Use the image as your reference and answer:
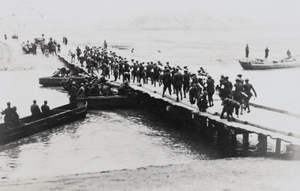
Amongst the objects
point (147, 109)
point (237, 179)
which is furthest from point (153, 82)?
point (237, 179)

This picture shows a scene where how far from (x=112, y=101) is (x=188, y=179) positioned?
16418 mm

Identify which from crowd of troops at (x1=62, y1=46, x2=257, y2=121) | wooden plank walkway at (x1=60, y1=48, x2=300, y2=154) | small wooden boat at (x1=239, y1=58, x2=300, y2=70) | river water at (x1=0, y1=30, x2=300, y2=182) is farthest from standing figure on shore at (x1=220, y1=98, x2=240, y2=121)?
small wooden boat at (x1=239, y1=58, x2=300, y2=70)

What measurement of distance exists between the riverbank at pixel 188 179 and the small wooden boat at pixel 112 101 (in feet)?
47.1

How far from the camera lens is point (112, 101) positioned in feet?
93.6

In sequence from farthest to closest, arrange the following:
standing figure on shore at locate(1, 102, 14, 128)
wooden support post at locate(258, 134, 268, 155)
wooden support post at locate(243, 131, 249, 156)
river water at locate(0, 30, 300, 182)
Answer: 1. standing figure on shore at locate(1, 102, 14, 128)
2. wooden support post at locate(243, 131, 249, 156)
3. river water at locate(0, 30, 300, 182)
4. wooden support post at locate(258, 134, 268, 155)

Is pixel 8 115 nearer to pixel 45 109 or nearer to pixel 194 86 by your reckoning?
pixel 45 109

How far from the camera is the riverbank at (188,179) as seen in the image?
39.0ft

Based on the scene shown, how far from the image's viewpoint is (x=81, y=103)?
2730 centimetres

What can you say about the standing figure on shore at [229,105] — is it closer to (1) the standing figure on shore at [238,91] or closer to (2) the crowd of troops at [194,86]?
(2) the crowd of troops at [194,86]

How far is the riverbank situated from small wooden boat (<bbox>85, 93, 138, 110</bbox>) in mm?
14365

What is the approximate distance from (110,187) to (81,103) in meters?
15.7

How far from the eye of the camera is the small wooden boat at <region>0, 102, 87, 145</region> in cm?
1963

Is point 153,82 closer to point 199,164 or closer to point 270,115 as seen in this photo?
point 270,115

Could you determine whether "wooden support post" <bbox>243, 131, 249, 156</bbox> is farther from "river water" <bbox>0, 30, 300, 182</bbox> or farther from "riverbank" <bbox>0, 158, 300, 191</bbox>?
"riverbank" <bbox>0, 158, 300, 191</bbox>
